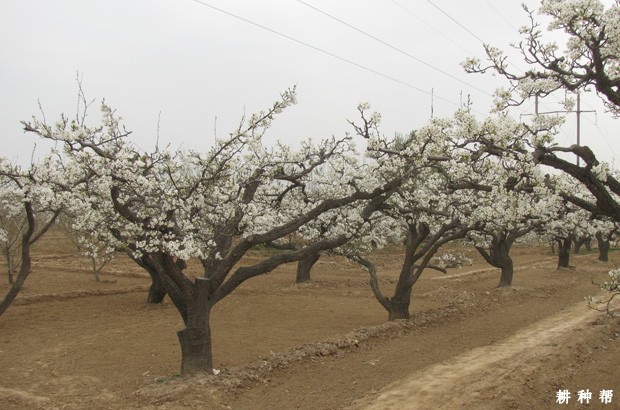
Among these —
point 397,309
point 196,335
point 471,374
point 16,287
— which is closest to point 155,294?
point 16,287

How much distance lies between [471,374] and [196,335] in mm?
4910

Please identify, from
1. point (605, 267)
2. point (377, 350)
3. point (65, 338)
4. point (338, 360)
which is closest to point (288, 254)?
point (338, 360)

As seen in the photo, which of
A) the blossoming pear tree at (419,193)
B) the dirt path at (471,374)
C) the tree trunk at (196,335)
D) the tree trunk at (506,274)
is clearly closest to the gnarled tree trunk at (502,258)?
the tree trunk at (506,274)

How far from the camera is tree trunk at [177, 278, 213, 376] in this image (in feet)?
30.0

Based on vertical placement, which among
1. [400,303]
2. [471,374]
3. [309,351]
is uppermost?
[400,303]

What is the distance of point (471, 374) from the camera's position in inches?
381

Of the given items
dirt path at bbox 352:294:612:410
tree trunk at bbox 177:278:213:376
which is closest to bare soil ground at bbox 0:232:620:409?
dirt path at bbox 352:294:612:410

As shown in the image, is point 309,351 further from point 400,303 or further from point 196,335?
point 400,303

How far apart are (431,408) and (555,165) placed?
3.94m

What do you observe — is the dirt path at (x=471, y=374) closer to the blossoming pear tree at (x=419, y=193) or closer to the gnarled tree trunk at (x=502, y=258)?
the blossoming pear tree at (x=419, y=193)

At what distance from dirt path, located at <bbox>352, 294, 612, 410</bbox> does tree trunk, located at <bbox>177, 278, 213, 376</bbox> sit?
109 inches

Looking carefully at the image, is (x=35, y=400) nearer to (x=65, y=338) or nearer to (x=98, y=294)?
(x=65, y=338)

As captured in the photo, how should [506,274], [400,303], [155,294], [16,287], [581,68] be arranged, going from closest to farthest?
[581,68]
[16,287]
[400,303]
[155,294]
[506,274]

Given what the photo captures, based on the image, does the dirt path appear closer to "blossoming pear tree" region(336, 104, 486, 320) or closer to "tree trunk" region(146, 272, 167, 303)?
"blossoming pear tree" region(336, 104, 486, 320)
